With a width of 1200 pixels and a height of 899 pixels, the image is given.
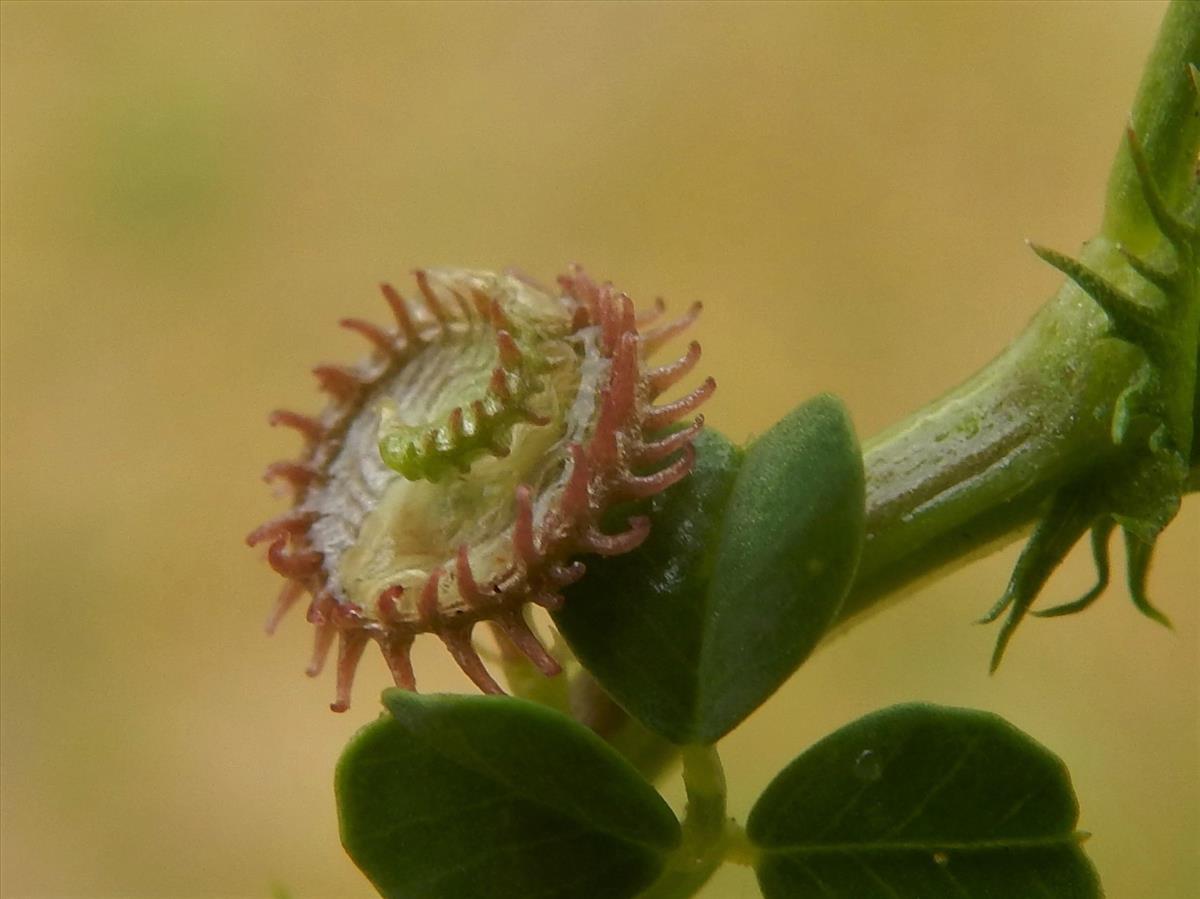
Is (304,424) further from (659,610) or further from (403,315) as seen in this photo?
(659,610)

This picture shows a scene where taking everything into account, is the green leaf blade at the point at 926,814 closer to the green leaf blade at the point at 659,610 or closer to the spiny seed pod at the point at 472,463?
the green leaf blade at the point at 659,610

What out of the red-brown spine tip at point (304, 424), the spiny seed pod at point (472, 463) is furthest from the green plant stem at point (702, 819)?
the red-brown spine tip at point (304, 424)

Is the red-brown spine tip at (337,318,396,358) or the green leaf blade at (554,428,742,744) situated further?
the red-brown spine tip at (337,318,396,358)

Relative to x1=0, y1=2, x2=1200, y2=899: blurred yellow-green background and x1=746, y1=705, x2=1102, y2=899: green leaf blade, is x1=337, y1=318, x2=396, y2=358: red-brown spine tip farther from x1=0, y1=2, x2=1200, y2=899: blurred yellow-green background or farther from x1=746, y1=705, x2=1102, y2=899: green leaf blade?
x1=0, y1=2, x2=1200, y2=899: blurred yellow-green background

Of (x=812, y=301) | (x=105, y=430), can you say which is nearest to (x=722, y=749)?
(x=812, y=301)

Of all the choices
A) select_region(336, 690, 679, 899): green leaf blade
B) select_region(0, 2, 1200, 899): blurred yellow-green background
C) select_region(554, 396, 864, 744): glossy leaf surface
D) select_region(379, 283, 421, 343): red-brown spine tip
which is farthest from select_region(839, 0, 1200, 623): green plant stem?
select_region(0, 2, 1200, 899): blurred yellow-green background

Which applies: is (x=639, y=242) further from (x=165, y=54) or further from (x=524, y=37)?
(x=165, y=54)
